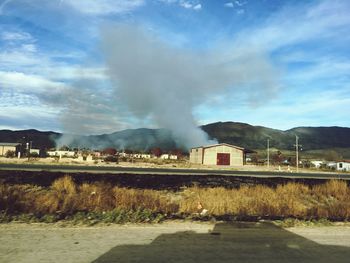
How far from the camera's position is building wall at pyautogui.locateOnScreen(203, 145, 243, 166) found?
305ft

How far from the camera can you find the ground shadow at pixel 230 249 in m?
7.13

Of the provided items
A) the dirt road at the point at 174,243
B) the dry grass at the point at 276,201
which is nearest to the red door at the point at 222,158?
the dry grass at the point at 276,201

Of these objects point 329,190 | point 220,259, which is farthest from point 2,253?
point 329,190

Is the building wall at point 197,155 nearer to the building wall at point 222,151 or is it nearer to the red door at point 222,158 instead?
the building wall at point 222,151

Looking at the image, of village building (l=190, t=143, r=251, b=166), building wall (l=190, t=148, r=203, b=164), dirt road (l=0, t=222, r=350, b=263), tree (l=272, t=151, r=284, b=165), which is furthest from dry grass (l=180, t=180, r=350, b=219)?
tree (l=272, t=151, r=284, b=165)

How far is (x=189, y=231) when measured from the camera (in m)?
9.77

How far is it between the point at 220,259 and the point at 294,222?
5.13 m

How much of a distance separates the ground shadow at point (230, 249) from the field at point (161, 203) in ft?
7.73

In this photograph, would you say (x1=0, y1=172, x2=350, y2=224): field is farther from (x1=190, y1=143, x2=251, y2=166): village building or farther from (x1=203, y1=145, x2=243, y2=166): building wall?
(x1=203, y1=145, x2=243, y2=166): building wall

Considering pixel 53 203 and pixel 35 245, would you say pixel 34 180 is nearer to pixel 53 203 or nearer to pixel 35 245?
pixel 53 203

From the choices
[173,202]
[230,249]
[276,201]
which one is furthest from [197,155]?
[230,249]

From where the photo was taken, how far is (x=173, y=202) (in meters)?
17.1

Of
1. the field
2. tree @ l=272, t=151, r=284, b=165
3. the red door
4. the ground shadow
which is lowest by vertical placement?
the ground shadow

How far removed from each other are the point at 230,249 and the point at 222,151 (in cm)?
8599
